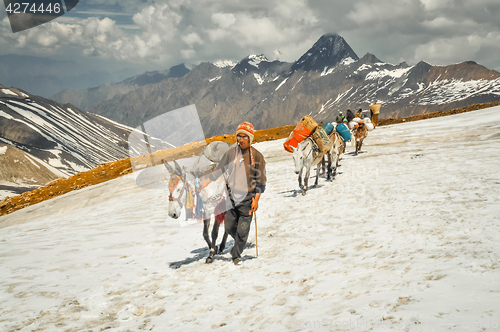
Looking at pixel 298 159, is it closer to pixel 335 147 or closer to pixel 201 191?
pixel 335 147

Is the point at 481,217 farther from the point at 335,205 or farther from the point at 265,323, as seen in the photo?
the point at 265,323

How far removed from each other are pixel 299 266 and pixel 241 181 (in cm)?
209

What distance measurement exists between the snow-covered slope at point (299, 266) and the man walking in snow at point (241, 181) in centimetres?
74

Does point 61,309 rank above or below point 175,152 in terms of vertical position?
below

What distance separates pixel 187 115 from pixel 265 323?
3224 mm

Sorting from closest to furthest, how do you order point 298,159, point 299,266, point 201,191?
1. point 299,266
2. point 201,191
3. point 298,159

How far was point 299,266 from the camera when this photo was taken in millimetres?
5934

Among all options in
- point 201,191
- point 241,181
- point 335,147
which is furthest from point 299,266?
point 335,147

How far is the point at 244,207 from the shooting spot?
6.58m

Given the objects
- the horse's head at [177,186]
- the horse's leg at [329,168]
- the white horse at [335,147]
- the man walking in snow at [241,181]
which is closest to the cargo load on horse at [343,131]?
the white horse at [335,147]

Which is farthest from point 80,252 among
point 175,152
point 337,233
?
point 175,152

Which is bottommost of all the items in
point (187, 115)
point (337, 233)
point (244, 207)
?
point (337, 233)

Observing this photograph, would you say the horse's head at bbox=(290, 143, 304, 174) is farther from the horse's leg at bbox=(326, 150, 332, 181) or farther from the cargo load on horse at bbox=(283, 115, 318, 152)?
the horse's leg at bbox=(326, 150, 332, 181)

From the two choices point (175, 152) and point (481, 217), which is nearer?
point (481, 217)
